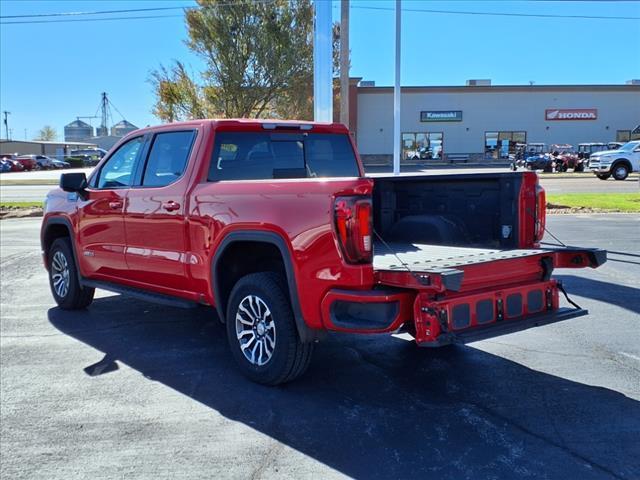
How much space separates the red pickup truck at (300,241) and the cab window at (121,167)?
2 centimetres

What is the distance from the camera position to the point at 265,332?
458cm

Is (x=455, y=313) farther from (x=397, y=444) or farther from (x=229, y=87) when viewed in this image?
(x=229, y=87)

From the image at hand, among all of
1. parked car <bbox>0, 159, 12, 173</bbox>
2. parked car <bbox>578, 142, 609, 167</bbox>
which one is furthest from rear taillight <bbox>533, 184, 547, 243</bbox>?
parked car <bbox>0, 159, 12, 173</bbox>

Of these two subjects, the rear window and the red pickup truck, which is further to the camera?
the rear window

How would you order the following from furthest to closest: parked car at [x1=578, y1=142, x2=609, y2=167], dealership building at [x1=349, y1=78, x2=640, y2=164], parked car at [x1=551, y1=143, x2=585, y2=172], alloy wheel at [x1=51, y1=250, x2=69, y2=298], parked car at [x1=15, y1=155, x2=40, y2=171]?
parked car at [x1=15, y1=155, x2=40, y2=171] → dealership building at [x1=349, y1=78, x2=640, y2=164] → parked car at [x1=578, y1=142, x2=609, y2=167] → parked car at [x1=551, y1=143, x2=585, y2=172] → alloy wheel at [x1=51, y1=250, x2=69, y2=298]

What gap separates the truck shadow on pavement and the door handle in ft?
4.37

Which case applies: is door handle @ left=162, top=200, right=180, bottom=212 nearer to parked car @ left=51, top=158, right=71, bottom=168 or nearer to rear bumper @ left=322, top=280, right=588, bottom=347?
rear bumper @ left=322, top=280, right=588, bottom=347

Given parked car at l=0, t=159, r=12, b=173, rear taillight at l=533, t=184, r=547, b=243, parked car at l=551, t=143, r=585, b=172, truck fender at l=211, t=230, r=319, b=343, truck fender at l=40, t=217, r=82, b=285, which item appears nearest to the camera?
truck fender at l=211, t=230, r=319, b=343

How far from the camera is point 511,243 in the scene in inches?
201

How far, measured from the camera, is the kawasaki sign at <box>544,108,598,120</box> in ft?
175

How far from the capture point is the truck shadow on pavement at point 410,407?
137 inches

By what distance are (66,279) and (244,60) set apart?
2336 cm

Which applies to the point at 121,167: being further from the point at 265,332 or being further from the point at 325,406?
the point at 325,406

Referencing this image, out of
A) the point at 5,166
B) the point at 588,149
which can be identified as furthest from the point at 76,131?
the point at 588,149
